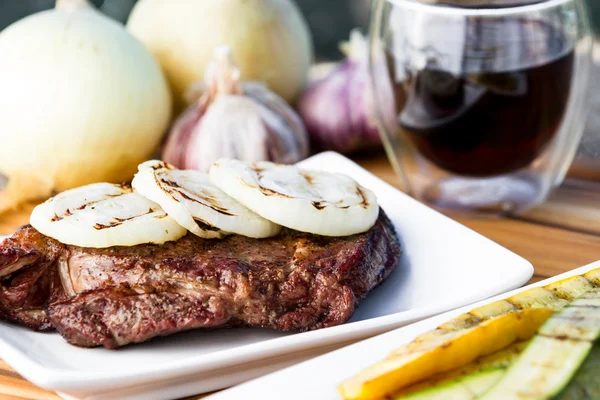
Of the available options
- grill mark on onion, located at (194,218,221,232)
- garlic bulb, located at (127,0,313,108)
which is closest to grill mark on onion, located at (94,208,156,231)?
grill mark on onion, located at (194,218,221,232)

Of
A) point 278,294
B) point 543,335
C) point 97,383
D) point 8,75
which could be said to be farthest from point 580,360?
point 8,75

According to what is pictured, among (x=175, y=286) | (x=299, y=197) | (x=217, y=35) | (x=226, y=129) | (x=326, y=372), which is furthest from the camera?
(x=217, y=35)

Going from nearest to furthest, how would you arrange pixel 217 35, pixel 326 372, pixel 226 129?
pixel 326 372
pixel 226 129
pixel 217 35

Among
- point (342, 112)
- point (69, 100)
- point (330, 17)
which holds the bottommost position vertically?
point (330, 17)

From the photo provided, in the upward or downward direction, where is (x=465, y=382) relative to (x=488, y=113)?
downward

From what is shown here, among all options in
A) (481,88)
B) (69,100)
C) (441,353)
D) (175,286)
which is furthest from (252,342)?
(69,100)

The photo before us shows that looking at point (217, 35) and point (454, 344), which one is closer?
point (454, 344)

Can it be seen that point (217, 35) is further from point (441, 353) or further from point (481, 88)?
point (441, 353)

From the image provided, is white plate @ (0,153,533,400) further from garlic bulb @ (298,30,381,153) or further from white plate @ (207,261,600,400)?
garlic bulb @ (298,30,381,153)

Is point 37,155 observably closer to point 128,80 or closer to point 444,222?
point 128,80
